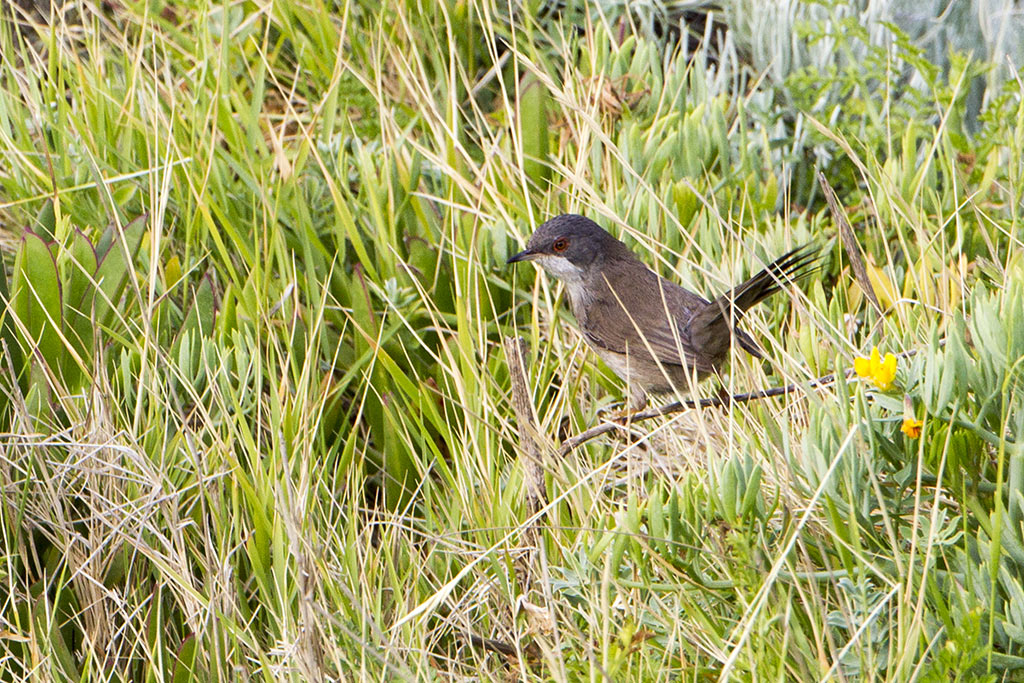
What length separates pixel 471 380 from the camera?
3555 millimetres

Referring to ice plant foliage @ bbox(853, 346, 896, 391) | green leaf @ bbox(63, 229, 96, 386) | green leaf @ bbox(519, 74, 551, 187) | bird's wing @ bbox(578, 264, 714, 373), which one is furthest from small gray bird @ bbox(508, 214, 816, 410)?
green leaf @ bbox(63, 229, 96, 386)

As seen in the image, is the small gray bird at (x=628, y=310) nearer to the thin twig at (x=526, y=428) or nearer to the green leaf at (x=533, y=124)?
the thin twig at (x=526, y=428)

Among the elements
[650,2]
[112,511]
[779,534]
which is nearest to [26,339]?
[112,511]

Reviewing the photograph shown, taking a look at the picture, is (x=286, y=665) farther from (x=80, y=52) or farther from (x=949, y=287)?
(x=80, y=52)

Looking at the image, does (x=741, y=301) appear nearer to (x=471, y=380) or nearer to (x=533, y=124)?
(x=471, y=380)

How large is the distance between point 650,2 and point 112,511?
11.4ft

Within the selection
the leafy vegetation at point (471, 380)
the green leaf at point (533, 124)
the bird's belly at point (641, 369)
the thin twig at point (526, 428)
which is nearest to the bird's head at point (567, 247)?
the leafy vegetation at point (471, 380)

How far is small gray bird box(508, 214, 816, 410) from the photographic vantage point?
3.58 meters

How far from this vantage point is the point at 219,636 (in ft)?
9.96

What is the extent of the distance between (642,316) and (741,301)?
668 mm

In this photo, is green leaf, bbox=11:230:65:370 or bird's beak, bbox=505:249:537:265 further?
bird's beak, bbox=505:249:537:265

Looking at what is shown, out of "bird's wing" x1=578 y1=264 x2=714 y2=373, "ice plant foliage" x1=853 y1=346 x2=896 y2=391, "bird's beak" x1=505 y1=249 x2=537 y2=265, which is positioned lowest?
"bird's wing" x1=578 y1=264 x2=714 y2=373

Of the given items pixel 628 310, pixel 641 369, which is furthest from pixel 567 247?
pixel 641 369

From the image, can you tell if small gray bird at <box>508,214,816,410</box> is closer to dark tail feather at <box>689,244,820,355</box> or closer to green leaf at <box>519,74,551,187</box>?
dark tail feather at <box>689,244,820,355</box>
